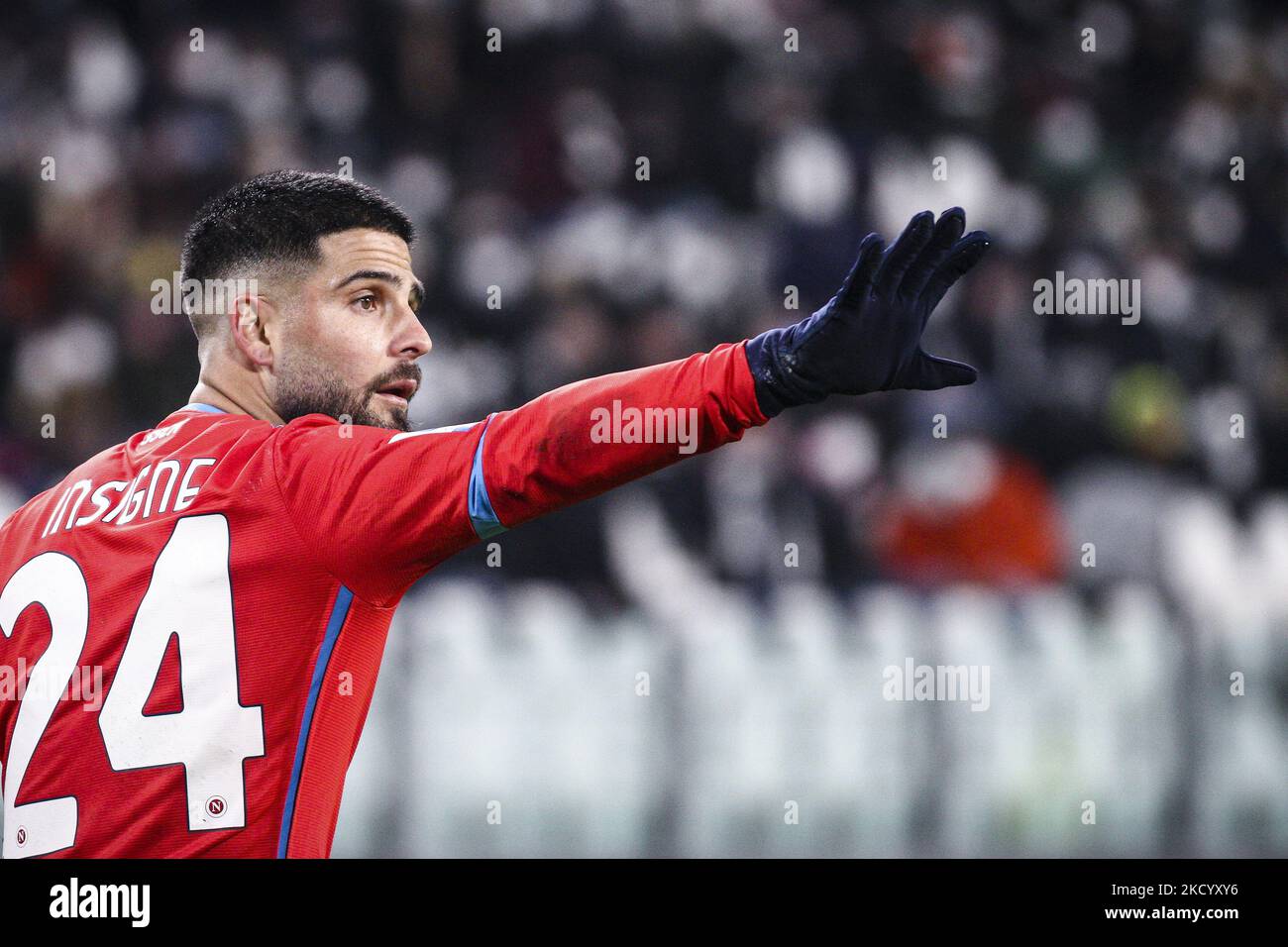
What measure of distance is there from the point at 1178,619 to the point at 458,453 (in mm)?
4895

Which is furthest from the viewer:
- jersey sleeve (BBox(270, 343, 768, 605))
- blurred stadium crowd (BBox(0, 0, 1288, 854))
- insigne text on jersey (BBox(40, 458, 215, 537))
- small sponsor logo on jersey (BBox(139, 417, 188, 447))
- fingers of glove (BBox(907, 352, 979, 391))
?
blurred stadium crowd (BBox(0, 0, 1288, 854))

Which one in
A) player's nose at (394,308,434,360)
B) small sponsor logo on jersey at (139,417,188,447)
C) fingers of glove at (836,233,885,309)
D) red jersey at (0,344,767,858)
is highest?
player's nose at (394,308,434,360)

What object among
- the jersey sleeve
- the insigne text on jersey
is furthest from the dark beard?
the jersey sleeve

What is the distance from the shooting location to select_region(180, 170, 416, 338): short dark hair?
2.48 meters

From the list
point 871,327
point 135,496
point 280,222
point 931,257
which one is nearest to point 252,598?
point 135,496

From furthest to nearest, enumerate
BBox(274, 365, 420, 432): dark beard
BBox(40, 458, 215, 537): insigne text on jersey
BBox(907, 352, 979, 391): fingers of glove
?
BBox(274, 365, 420, 432): dark beard
BBox(40, 458, 215, 537): insigne text on jersey
BBox(907, 352, 979, 391): fingers of glove

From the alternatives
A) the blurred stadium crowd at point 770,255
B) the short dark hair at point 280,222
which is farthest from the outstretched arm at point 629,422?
the blurred stadium crowd at point 770,255

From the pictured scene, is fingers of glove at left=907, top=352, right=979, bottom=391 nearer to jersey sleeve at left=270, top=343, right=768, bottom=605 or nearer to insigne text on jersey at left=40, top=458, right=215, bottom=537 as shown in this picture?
jersey sleeve at left=270, top=343, right=768, bottom=605

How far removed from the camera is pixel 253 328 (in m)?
Answer: 2.45

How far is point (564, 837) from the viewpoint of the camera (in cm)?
555

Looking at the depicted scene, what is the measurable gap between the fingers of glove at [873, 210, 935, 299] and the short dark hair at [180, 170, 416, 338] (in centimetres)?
103

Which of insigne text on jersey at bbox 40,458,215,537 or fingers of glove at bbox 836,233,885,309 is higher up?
fingers of glove at bbox 836,233,885,309

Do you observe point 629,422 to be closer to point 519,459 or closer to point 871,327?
point 519,459

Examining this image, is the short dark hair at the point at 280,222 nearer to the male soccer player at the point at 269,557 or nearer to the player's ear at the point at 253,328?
the player's ear at the point at 253,328
